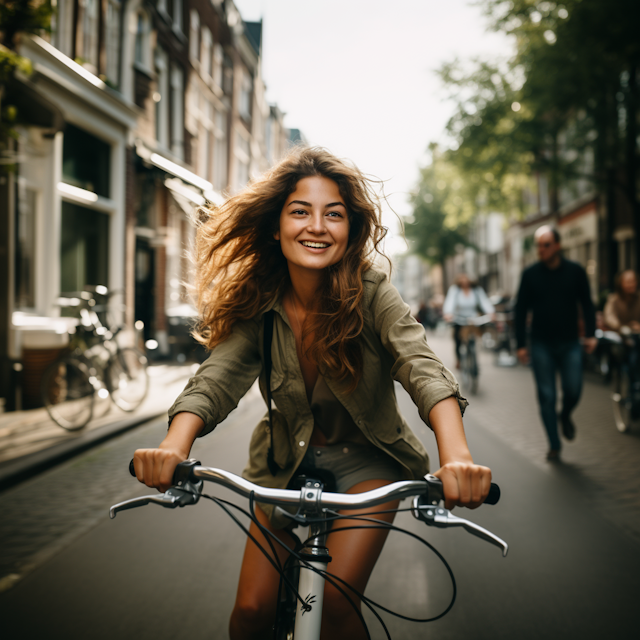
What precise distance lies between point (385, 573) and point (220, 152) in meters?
22.0

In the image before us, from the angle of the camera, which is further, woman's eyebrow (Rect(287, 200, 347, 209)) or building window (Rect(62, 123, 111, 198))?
building window (Rect(62, 123, 111, 198))

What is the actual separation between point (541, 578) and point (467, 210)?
17603 millimetres

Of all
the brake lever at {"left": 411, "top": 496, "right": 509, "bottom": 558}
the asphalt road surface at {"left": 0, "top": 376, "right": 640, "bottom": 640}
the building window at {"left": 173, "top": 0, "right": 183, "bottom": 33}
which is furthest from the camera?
the building window at {"left": 173, "top": 0, "right": 183, "bottom": 33}

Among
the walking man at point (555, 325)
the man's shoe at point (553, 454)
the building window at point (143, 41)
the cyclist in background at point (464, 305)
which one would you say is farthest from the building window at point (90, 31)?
the man's shoe at point (553, 454)

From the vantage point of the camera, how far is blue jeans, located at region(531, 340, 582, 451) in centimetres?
585

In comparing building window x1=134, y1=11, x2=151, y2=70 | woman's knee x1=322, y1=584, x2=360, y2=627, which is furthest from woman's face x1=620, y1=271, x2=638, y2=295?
building window x1=134, y1=11, x2=151, y2=70

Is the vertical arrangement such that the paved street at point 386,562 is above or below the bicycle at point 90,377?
below

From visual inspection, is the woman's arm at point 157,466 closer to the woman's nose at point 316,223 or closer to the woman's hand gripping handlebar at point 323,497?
the woman's hand gripping handlebar at point 323,497

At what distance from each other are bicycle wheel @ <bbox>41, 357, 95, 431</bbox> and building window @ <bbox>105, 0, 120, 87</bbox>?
7186 millimetres

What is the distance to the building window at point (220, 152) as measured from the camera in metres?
23.0

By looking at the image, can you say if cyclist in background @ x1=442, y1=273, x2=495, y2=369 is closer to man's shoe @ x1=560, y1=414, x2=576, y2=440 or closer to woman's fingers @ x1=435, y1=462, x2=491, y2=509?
man's shoe @ x1=560, y1=414, x2=576, y2=440

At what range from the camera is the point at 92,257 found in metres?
12.2

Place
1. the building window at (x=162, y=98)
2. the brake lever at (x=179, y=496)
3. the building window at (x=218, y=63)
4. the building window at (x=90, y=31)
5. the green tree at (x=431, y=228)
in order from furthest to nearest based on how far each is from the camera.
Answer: the green tree at (x=431, y=228) < the building window at (x=218, y=63) < the building window at (x=162, y=98) < the building window at (x=90, y=31) < the brake lever at (x=179, y=496)

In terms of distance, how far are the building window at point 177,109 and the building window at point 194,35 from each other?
1.16 metres
